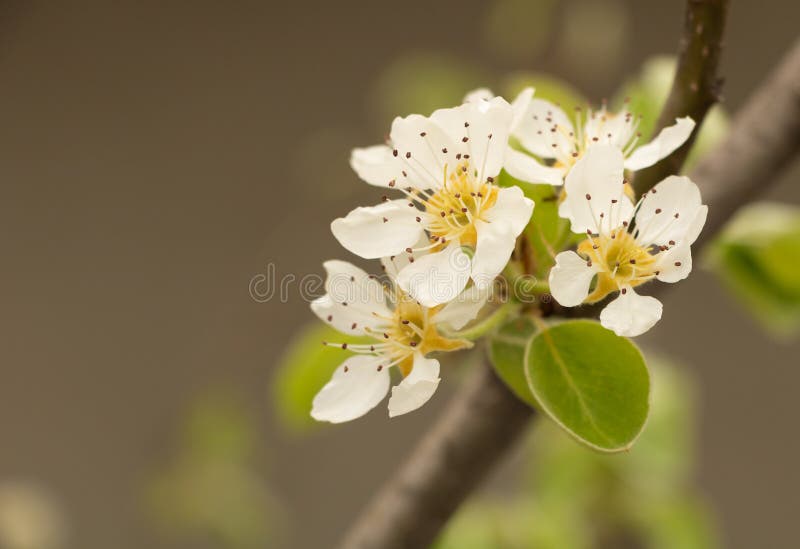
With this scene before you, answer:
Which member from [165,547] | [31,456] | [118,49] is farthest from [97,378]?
[118,49]

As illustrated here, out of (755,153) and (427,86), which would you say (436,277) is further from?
(427,86)

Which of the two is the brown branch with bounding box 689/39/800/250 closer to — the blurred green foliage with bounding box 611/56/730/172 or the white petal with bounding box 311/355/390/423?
the blurred green foliage with bounding box 611/56/730/172

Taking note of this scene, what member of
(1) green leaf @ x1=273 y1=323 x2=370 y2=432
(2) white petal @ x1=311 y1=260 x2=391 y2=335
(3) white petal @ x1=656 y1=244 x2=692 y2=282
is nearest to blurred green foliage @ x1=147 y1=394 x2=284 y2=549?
(1) green leaf @ x1=273 y1=323 x2=370 y2=432

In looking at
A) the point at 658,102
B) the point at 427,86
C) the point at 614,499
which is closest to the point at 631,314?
the point at 658,102

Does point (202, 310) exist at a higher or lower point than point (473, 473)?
lower

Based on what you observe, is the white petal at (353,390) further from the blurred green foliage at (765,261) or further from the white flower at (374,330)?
the blurred green foliage at (765,261)

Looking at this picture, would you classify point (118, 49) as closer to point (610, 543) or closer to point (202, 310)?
point (202, 310)
